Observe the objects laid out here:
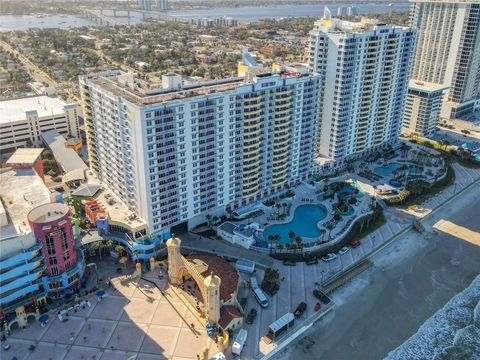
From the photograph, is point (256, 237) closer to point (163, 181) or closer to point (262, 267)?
point (262, 267)

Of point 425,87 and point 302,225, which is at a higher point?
point 425,87

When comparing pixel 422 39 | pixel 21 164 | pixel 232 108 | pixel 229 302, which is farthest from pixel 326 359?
pixel 422 39

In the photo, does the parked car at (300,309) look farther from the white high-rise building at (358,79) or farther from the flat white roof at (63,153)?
the flat white roof at (63,153)

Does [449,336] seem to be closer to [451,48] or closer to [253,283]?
[253,283]

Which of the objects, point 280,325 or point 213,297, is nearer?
point 213,297

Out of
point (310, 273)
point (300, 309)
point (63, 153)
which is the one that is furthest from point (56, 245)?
point (63, 153)

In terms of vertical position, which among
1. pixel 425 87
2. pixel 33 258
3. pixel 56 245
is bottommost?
pixel 33 258
